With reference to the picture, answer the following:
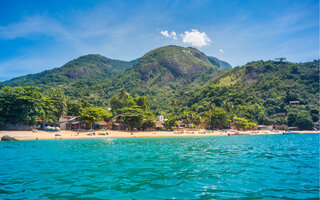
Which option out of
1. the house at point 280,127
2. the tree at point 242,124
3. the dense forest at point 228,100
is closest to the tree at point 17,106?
the dense forest at point 228,100

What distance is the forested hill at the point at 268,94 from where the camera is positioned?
99.8 metres

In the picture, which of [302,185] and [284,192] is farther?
[302,185]

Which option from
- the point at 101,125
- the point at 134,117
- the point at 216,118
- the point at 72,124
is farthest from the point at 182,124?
the point at 72,124

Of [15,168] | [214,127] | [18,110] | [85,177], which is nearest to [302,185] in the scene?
[85,177]

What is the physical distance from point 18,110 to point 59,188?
46.8 meters

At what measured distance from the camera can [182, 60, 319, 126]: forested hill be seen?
327 feet

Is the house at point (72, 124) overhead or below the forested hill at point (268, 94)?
below

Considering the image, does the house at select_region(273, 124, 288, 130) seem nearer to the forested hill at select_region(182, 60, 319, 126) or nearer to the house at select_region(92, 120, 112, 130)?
the forested hill at select_region(182, 60, 319, 126)

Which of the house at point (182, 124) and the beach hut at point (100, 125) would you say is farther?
the house at point (182, 124)

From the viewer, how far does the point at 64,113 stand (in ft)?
211

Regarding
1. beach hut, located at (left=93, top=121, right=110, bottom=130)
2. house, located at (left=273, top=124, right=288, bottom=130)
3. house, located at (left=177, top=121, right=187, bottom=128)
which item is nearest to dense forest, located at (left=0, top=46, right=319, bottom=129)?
house, located at (left=273, top=124, right=288, bottom=130)

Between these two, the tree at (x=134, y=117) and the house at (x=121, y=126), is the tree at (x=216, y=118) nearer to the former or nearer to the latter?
the tree at (x=134, y=117)

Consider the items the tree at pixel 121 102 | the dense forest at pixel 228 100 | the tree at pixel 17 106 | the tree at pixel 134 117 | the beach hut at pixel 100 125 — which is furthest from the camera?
the tree at pixel 121 102

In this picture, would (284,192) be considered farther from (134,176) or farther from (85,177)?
(85,177)
